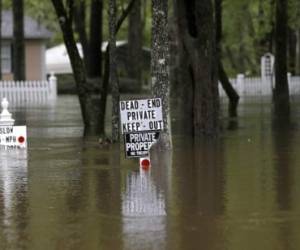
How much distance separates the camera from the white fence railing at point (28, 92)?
113 ft

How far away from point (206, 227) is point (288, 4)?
18.9 m

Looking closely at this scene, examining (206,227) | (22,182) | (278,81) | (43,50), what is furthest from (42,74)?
(206,227)

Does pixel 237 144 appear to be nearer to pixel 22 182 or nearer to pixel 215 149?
pixel 215 149

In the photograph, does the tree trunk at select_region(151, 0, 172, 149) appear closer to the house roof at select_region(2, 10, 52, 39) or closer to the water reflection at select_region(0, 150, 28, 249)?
the water reflection at select_region(0, 150, 28, 249)

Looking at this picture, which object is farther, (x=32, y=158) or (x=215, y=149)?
(x=215, y=149)

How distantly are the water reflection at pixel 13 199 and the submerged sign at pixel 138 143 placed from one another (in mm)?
1662

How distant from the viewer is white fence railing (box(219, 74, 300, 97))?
38.8m

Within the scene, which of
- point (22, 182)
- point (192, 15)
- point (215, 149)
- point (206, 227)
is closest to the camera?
point (206, 227)

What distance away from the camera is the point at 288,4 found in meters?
26.0

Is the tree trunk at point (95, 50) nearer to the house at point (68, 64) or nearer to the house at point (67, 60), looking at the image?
the house at point (68, 64)

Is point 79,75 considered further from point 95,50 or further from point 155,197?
point 95,50

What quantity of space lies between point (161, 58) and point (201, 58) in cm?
262

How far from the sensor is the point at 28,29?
156ft

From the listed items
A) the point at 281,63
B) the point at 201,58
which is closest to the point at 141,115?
the point at 201,58
